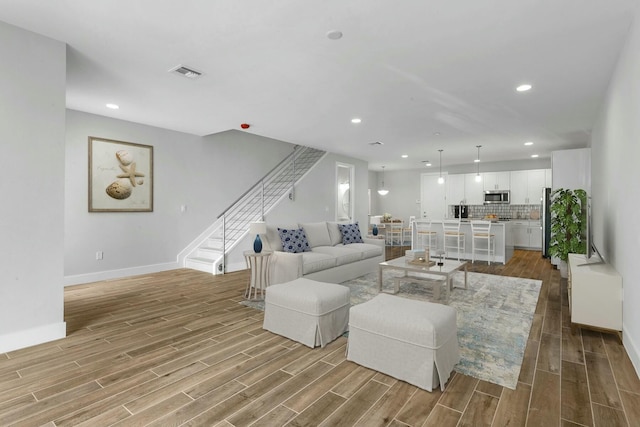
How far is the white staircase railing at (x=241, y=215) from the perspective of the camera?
6.20 meters

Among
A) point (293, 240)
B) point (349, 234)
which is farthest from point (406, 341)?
point (349, 234)

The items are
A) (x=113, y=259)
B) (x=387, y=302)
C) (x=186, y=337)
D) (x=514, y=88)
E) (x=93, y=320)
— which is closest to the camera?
(x=387, y=302)

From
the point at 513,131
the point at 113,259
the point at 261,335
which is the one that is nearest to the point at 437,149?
the point at 513,131

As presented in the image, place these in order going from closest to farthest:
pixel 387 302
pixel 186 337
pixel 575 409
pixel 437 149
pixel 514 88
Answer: pixel 575 409 < pixel 387 302 < pixel 186 337 < pixel 514 88 < pixel 437 149

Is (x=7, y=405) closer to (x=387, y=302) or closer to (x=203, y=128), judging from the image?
(x=387, y=302)

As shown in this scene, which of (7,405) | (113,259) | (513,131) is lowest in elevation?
(7,405)

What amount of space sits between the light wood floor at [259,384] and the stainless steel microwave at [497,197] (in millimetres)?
6914

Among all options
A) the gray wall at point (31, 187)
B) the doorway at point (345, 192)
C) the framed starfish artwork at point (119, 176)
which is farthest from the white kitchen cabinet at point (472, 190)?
the gray wall at point (31, 187)

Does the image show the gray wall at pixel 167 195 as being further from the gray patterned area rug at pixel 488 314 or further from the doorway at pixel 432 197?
the doorway at pixel 432 197

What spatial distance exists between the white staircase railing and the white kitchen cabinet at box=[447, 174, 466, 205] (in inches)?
185

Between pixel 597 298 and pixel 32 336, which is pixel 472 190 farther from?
pixel 32 336

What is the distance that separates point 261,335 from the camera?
3131 millimetres

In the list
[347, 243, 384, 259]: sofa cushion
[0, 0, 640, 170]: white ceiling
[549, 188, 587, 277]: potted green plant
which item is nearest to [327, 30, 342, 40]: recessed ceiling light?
[0, 0, 640, 170]: white ceiling

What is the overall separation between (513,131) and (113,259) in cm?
758
